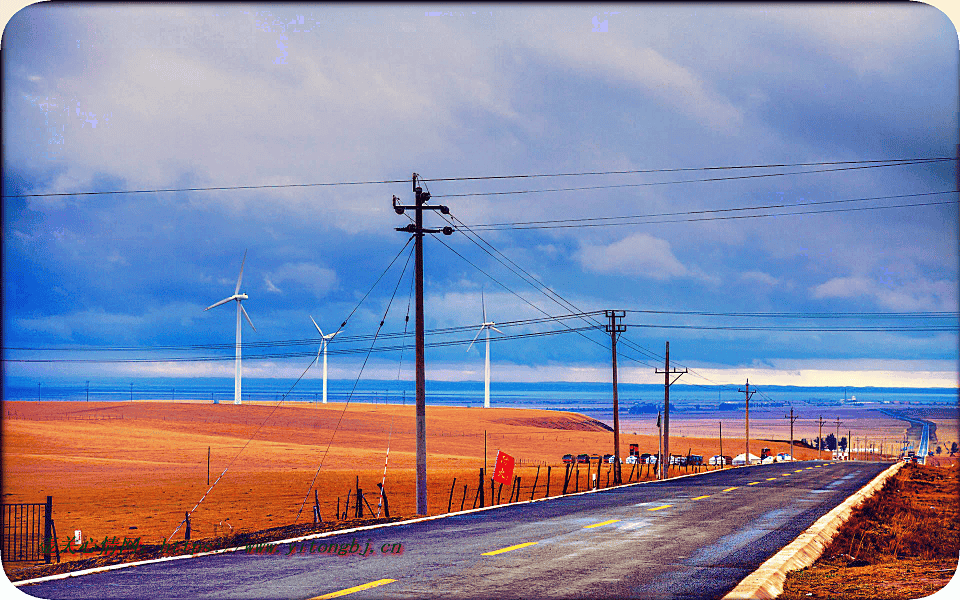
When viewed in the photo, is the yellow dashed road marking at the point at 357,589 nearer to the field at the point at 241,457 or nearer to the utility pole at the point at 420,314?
the utility pole at the point at 420,314

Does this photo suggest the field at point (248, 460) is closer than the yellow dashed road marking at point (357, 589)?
No

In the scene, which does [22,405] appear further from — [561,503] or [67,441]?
[561,503]

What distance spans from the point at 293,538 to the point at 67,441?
255 feet

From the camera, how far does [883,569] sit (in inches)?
568

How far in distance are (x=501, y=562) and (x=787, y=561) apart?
506cm

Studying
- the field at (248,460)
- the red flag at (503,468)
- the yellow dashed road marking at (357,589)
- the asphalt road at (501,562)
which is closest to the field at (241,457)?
the field at (248,460)

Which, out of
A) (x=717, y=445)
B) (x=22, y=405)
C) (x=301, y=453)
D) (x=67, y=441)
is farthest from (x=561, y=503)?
(x=22, y=405)

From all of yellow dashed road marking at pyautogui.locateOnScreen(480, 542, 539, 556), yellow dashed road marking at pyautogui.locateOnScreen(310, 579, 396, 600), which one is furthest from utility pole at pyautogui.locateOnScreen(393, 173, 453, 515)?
yellow dashed road marking at pyautogui.locateOnScreen(310, 579, 396, 600)

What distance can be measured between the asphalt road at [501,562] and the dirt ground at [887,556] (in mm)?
1168

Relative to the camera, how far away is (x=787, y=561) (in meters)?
14.6

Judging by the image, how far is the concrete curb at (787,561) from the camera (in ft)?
38.3

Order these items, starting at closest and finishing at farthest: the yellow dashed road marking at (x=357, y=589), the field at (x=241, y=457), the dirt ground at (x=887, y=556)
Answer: the yellow dashed road marking at (x=357, y=589)
the dirt ground at (x=887, y=556)
the field at (x=241, y=457)

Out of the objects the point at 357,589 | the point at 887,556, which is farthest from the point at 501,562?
the point at 887,556

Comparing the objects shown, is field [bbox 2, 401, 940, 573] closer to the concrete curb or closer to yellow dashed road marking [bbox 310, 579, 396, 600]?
yellow dashed road marking [bbox 310, 579, 396, 600]
